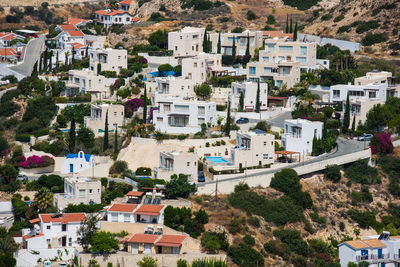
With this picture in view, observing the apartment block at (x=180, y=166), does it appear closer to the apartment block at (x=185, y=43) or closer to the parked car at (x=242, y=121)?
the parked car at (x=242, y=121)

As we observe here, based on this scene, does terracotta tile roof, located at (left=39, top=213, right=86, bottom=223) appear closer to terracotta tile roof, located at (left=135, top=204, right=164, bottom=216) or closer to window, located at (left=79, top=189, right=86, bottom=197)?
window, located at (left=79, top=189, right=86, bottom=197)

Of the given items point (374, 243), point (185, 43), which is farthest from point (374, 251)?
point (185, 43)

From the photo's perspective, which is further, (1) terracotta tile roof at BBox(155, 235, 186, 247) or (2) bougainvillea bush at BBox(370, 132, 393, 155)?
(2) bougainvillea bush at BBox(370, 132, 393, 155)

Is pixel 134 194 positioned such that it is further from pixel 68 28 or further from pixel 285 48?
pixel 68 28

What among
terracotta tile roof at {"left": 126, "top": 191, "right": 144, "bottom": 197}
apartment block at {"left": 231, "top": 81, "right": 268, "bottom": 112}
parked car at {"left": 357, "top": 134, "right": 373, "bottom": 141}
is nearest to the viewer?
terracotta tile roof at {"left": 126, "top": 191, "right": 144, "bottom": 197}

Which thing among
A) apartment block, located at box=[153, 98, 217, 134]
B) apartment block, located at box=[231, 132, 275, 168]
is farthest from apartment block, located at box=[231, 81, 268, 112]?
apartment block, located at box=[231, 132, 275, 168]

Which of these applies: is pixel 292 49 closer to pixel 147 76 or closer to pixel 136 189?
pixel 147 76

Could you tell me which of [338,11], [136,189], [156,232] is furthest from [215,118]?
[338,11]
